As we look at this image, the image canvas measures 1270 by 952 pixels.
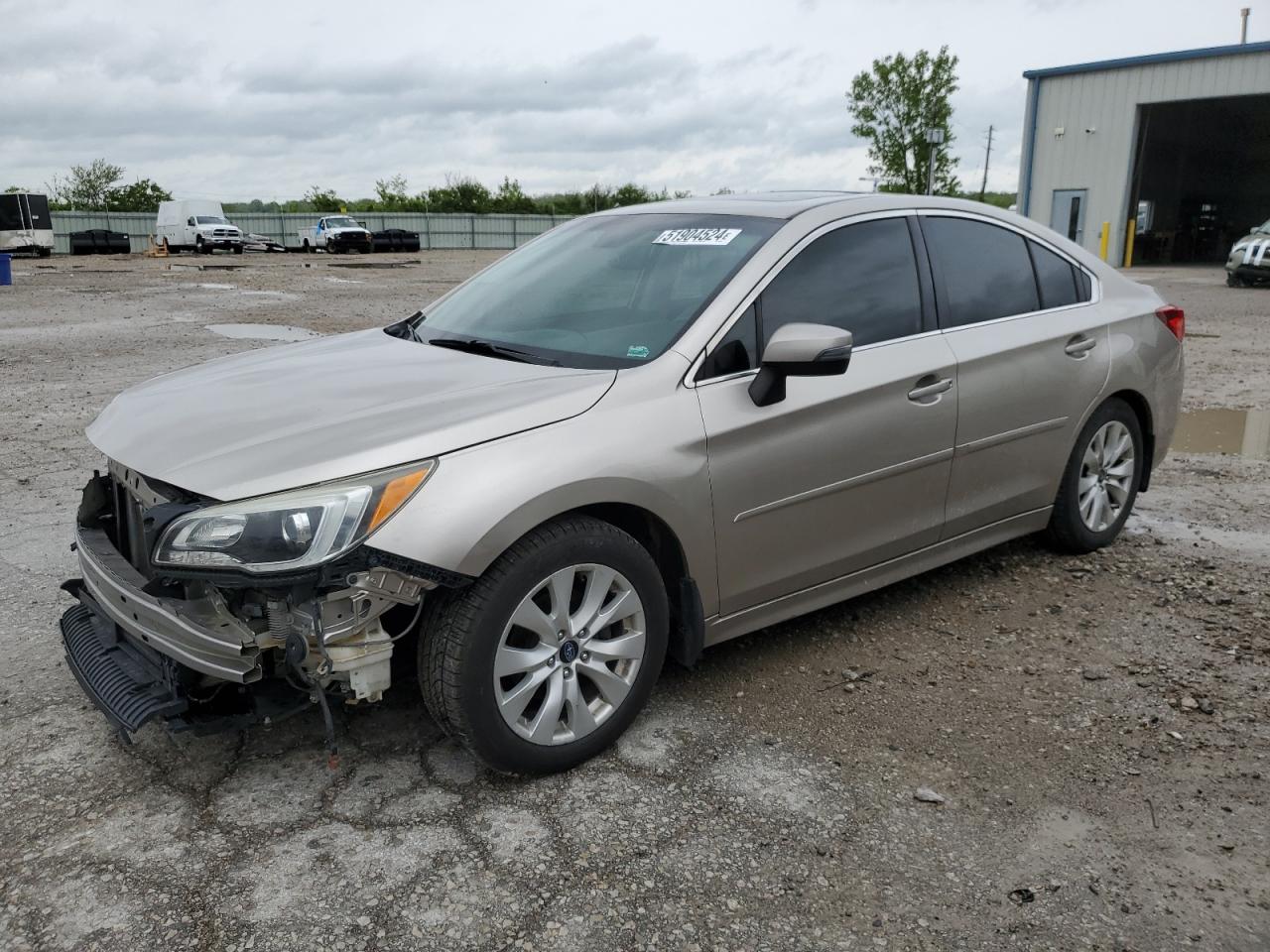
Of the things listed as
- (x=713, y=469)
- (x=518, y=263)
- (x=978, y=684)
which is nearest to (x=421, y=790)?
(x=713, y=469)

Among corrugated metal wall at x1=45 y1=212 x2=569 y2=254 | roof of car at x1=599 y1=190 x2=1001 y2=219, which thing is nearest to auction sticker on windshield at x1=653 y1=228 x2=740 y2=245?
roof of car at x1=599 y1=190 x2=1001 y2=219

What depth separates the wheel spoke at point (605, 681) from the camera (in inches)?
121

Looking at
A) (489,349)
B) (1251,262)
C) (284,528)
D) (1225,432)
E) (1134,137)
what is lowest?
(1225,432)

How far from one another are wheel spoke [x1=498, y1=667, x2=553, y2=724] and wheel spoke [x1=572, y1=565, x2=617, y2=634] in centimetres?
16

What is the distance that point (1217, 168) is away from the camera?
41625 mm

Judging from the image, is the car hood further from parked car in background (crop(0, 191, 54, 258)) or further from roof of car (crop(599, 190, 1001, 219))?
parked car in background (crop(0, 191, 54, 258))

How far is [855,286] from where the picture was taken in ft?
12.5

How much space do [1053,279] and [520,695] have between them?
3038mm

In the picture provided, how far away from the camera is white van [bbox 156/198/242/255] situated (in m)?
39.9

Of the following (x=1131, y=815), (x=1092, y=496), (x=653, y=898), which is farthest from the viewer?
(x=1092, y=496)

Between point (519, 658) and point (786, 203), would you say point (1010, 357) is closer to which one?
point (786, 203)

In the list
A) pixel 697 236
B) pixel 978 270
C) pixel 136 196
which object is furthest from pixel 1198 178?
pixel 136 196

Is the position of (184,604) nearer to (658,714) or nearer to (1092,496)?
(658,714)

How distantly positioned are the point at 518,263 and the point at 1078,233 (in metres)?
33.3
